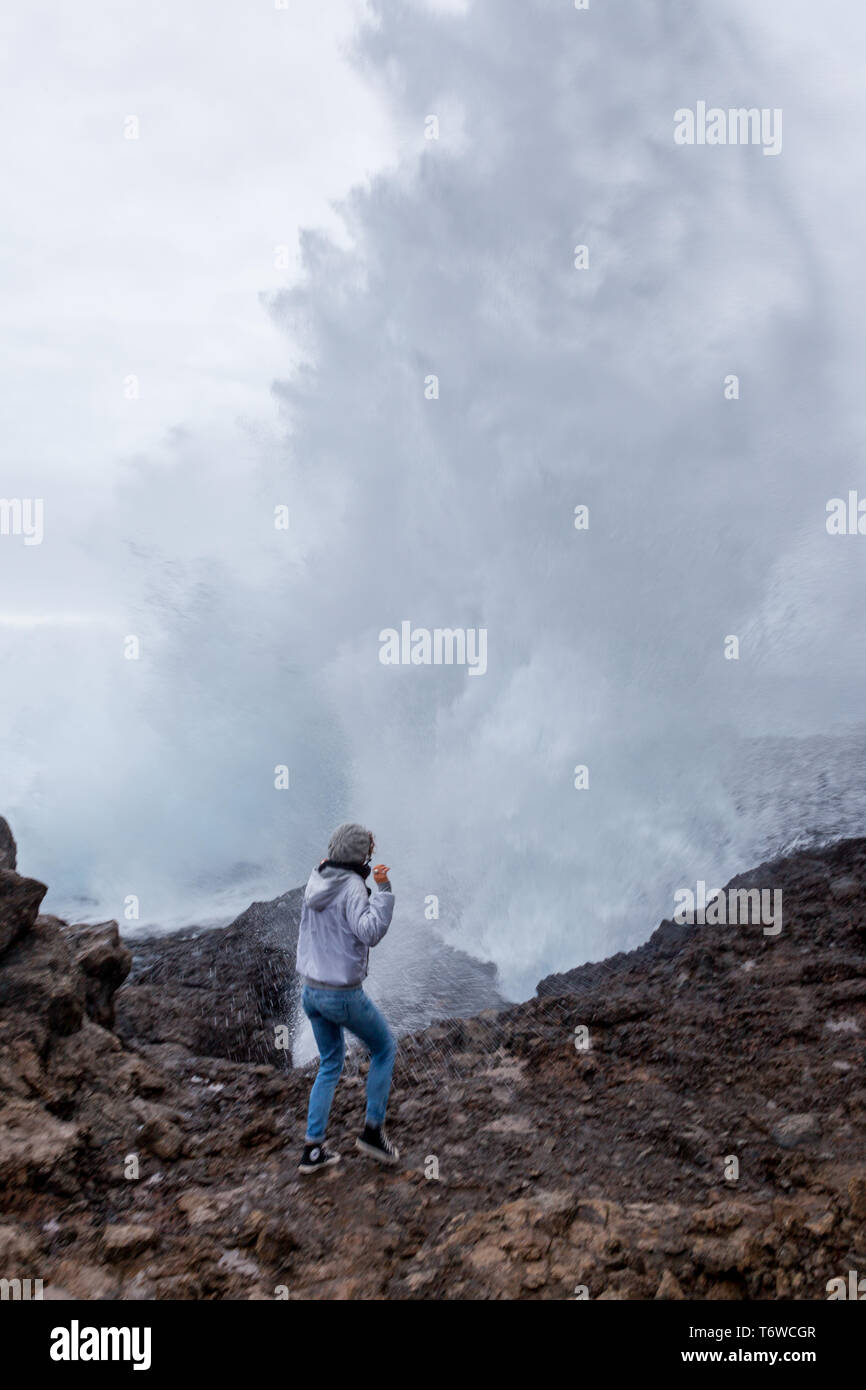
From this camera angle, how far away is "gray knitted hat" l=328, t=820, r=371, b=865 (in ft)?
18.5

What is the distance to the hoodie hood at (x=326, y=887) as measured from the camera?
5523mm

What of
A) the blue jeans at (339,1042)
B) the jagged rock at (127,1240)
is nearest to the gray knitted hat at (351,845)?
the blue jeans at (339,1042)

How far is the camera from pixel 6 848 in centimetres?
875

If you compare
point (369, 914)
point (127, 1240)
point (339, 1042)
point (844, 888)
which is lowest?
point (127, 1240)

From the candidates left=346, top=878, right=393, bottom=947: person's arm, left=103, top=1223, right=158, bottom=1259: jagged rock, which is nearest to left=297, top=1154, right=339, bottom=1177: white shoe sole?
left=103, top=1223, right=158, bottom=1259: jagged rock

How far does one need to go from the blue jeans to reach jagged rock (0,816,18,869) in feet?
15.9

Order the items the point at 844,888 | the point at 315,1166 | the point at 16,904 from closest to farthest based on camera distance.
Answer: the point at 315,1166
the point at 16,904
the point at 844,888

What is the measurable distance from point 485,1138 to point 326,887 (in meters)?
2.68

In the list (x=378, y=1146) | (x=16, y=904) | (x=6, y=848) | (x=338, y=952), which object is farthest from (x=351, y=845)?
(x=6, y=848)

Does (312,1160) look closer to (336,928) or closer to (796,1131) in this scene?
(336,928)

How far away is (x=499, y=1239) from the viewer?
4.69m

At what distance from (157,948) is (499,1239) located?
457 inches
